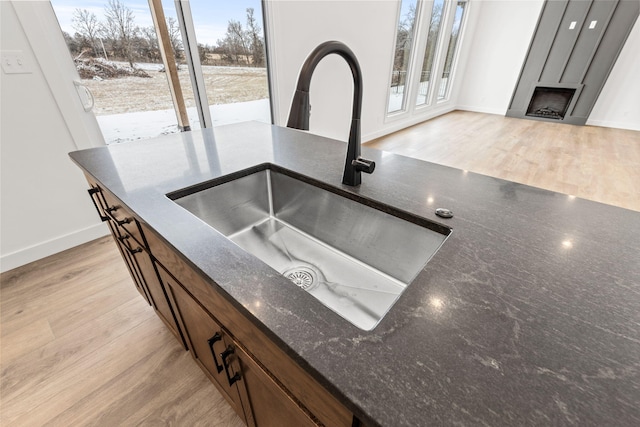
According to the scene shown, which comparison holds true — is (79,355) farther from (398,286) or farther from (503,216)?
(503,216)

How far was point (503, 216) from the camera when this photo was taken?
0.77 metres

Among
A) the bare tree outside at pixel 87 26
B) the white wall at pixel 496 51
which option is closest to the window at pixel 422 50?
the white wall at pixel 496 51

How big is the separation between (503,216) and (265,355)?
29.0 inches

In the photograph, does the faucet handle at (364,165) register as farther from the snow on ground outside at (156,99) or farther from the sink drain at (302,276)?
the snow on ground outside at (156,99)

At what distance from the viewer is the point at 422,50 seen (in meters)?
4.66

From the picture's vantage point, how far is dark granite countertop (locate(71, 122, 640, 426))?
361 mm

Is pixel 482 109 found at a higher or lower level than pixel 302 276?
lower

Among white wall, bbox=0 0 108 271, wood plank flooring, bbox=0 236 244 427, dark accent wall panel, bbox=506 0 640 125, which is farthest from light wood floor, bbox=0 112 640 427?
dark accent wall panel, bbox=506 0 640 125

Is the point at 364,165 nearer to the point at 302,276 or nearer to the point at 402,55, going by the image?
the point at 302,276

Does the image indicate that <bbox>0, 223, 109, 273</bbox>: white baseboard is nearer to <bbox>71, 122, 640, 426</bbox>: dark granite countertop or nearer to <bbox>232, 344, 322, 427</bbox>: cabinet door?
<bbox>71, 122, 640, 426</bbox>: dark granite countertop

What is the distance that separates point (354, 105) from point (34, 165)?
2257mm

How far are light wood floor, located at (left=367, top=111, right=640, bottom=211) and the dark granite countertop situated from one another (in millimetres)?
2933

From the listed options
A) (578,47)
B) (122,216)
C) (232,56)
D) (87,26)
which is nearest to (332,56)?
(232,56)

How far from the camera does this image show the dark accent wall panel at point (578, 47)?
4.47m
